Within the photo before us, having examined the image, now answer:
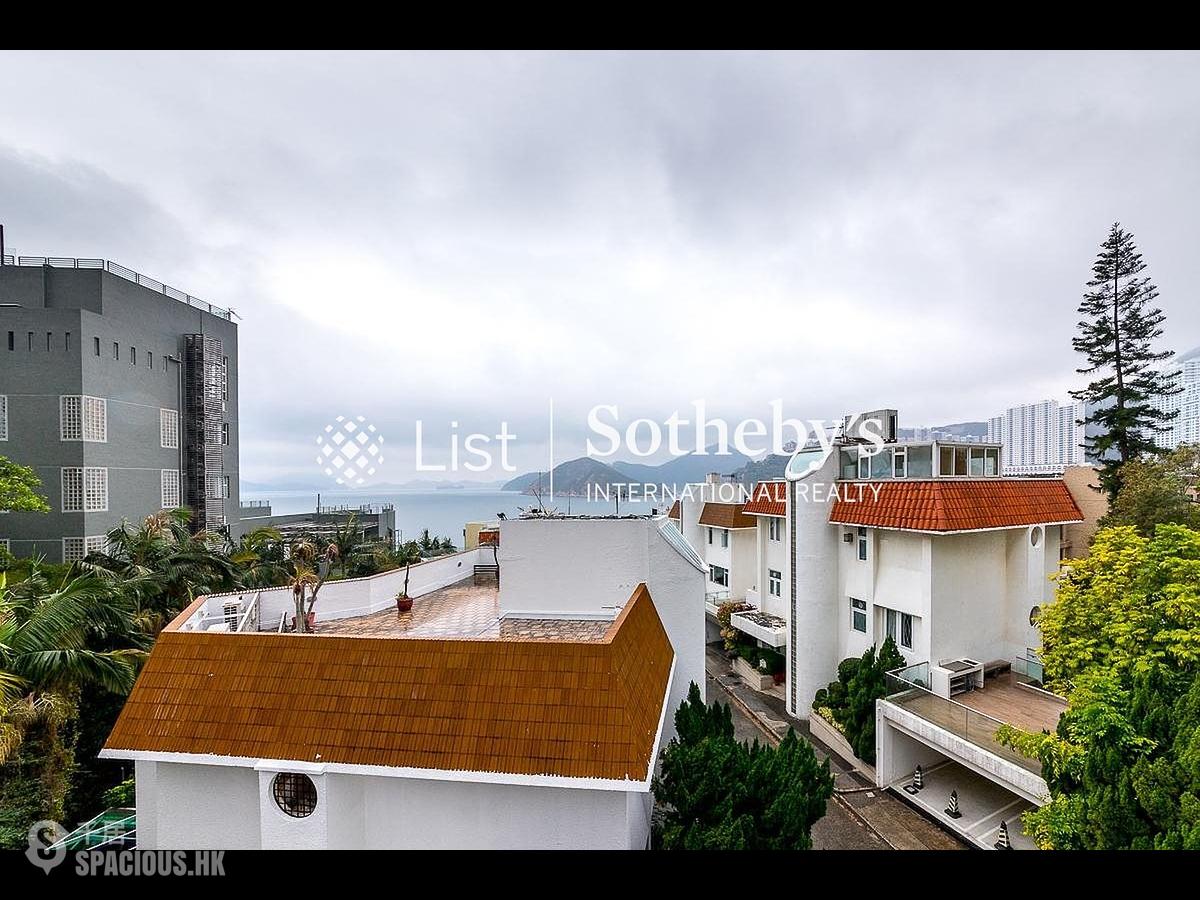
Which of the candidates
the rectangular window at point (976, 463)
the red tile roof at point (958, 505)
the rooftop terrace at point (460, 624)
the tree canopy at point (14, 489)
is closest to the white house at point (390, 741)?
the rooftop terrace at point (460, 624)

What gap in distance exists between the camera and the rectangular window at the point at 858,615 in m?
12.5

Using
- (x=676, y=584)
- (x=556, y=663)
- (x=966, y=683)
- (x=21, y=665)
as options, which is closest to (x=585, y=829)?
(x=556, y=663)

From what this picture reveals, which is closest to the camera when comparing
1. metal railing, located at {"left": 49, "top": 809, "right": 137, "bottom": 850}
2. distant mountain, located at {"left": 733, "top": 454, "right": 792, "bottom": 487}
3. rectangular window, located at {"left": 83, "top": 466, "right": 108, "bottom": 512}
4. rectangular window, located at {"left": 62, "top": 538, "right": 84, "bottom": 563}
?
metal railing, located at {"left": 49, "top": 809, "right": 137, "bottom": 850}

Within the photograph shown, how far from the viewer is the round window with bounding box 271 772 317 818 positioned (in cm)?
502

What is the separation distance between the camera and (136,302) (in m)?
20.4

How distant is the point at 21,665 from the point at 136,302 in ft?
64.0

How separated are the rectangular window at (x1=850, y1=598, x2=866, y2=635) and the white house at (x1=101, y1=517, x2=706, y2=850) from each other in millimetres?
8795

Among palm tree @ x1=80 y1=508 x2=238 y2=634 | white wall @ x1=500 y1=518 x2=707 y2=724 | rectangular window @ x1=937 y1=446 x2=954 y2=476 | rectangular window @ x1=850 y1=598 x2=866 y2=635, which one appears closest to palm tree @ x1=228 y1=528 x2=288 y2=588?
palm tree @ x1=80 y1=508 x2=238 y2=634

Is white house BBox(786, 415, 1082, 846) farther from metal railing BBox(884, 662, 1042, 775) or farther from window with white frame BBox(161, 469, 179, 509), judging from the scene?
window with white frame BBox(161, 469, 179, 509)

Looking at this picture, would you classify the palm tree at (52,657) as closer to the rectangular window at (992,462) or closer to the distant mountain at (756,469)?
the rectangular window at (992,462)

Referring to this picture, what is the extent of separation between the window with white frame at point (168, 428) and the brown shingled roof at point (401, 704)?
20564 mm

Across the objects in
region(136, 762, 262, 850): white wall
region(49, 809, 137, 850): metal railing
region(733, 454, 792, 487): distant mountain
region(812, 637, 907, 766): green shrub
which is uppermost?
region(733, 454, 792, 487): distant mountain
